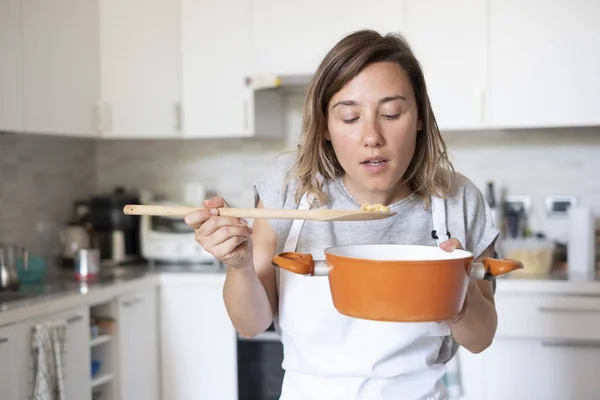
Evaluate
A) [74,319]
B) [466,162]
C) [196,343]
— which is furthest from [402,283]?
[466,162]

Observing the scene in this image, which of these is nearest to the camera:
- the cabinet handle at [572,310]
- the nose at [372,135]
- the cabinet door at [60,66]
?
the nose at [372,135]

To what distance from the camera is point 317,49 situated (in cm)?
296

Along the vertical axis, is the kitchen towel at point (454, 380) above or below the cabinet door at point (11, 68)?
below

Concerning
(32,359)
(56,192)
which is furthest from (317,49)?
(32,359)

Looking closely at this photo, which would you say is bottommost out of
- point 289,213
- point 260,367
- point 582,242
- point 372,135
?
point 260,367

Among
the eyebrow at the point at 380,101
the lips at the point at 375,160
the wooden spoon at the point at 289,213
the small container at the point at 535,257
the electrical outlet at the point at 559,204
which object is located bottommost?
the small container at the point at 535,257

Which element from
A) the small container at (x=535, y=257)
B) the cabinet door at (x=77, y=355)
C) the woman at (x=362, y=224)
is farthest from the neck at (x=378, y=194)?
the small container at (x=535, y=257)

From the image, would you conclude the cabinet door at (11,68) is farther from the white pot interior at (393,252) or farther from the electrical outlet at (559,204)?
the electrical outlet at (559,204)

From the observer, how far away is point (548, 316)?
256 centimetres

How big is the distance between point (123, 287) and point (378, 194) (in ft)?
5.33

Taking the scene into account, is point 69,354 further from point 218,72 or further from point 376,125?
point 376,125

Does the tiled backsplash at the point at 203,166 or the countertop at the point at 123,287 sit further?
the tiled backsplash at the point at 203,166

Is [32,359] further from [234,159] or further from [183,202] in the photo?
[234,159]

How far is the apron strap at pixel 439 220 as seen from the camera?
1.29m
